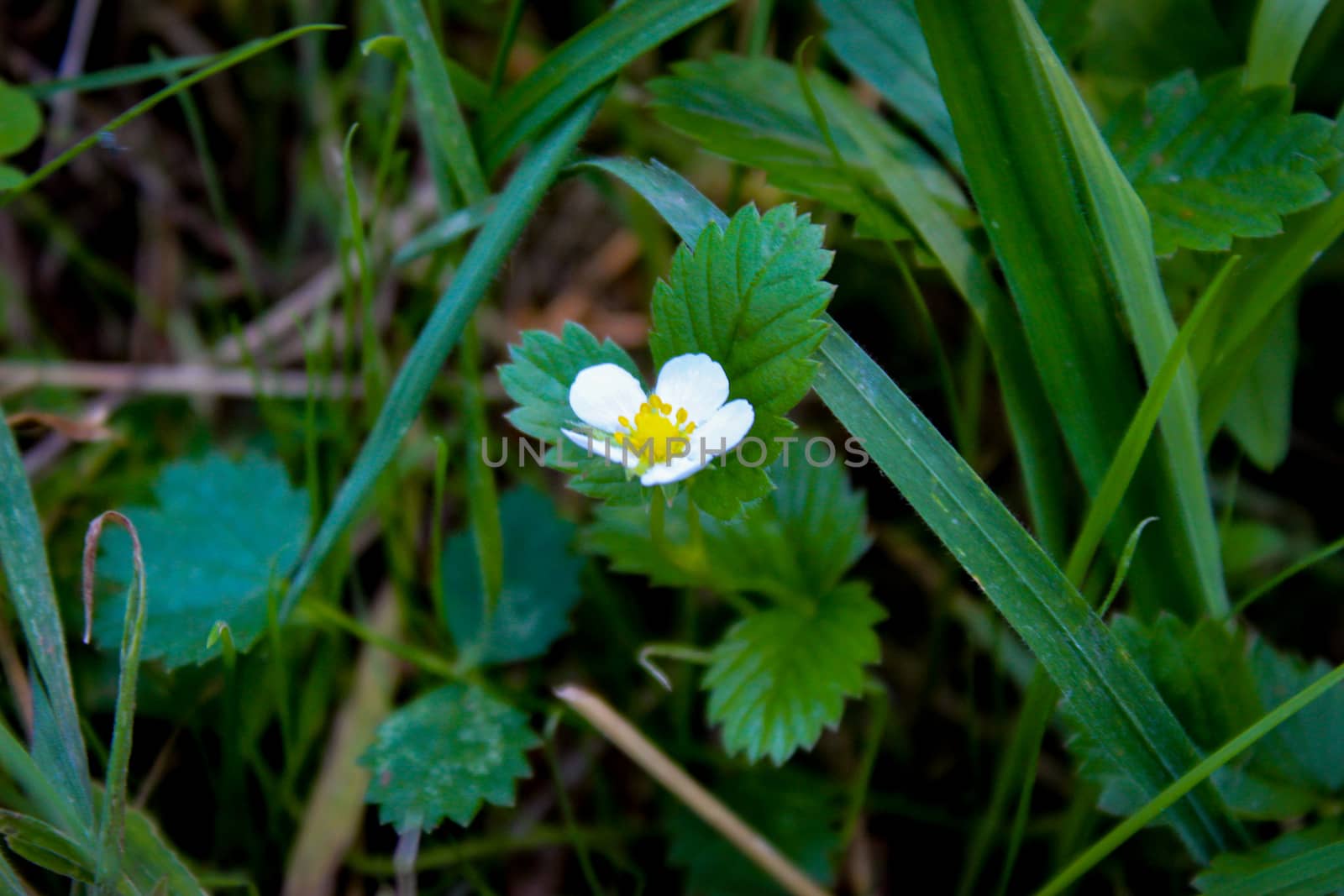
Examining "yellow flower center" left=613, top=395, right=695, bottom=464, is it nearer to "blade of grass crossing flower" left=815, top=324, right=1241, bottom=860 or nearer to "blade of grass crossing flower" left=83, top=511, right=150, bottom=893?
"blade of grass crossing flower" left=815, top=324, right=1241, bottom=860

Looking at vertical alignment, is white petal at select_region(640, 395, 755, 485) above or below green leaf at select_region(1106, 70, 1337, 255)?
below

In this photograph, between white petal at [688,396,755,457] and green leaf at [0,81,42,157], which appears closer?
white petal at [688,396,755,457]

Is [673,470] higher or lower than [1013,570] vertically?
higher

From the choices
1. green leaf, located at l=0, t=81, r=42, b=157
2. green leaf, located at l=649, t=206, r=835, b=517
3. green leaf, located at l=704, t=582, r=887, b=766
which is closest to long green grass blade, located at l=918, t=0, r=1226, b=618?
green leaf, located at l=649, t=206, r=835, b=517

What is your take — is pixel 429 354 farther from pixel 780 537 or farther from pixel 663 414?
pixel 780 537

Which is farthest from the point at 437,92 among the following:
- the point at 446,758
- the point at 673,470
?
the point at 446,758

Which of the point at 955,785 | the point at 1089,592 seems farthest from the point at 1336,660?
the point at 1089,592
